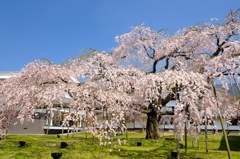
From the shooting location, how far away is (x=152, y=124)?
21.3 metres

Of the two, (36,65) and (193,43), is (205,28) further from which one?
(36,65)

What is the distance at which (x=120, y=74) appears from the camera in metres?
16.9

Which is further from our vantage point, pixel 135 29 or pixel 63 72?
pixel 135 29

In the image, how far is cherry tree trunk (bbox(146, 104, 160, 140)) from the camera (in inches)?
829

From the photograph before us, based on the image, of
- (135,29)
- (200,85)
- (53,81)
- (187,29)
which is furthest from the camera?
(135,29)

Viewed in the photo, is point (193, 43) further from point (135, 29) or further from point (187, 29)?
point (135, 29)

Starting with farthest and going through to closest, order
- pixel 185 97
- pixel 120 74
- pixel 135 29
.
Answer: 1. pixel 135 29
2. pixel 120 74
3. pixel 185 97

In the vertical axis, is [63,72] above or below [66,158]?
above

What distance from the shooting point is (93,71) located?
53.0 ft

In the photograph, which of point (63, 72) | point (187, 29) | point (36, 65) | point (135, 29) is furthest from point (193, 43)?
point (36, 65)

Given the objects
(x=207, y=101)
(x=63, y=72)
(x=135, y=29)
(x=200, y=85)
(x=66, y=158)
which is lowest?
(x=66, y=158)

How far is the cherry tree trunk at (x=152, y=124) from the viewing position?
69.1ft

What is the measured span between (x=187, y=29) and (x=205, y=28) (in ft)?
4.43

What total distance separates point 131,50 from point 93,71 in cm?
700
